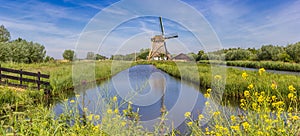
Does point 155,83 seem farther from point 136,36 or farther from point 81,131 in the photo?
point 81,131

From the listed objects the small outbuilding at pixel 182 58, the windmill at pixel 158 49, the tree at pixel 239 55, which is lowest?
the small outbuilding at pixel 182 58

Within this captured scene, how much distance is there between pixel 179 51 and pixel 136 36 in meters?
A: 1.00

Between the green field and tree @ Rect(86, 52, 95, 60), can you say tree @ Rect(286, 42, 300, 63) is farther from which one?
tree @ Rect(86, 52, 95, 60)

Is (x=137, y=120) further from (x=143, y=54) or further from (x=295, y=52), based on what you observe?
(x=295, y=52)

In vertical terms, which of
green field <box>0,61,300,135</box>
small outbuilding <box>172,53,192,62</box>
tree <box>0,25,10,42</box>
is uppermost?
tree <box>0,25,10,42</box>

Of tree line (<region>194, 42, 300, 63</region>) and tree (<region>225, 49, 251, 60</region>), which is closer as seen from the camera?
tree line (<region>194, 42, 300, 63</region>)

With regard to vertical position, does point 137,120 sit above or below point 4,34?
below

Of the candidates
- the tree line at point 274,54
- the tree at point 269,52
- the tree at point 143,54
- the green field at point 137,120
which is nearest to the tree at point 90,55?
the green field at point 137,120

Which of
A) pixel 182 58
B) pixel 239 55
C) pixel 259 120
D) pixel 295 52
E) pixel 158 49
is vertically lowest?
pixel 259 120

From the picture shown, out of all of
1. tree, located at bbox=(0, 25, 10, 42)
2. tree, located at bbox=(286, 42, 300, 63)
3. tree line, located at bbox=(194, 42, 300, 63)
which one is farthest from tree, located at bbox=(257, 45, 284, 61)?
tree, located at bbox=(0, 25, 10, 42)

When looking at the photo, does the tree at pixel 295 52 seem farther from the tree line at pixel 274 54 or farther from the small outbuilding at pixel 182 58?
the small outbuilding at pixel 182 58

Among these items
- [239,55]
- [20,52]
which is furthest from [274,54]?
[20,52]

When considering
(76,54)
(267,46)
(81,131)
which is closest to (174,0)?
(76,54)

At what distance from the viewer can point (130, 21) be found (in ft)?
13.2
